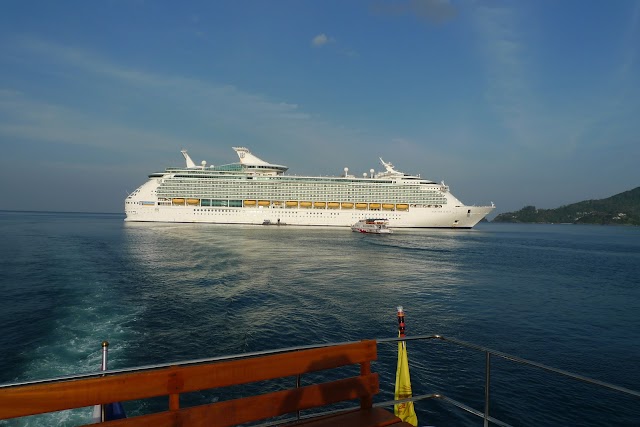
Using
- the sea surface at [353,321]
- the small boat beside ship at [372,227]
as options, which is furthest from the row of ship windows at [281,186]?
the sea surface at [353,321]

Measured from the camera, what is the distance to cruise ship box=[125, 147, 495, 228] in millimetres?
88625

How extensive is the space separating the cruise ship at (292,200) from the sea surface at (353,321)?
60.0 metres

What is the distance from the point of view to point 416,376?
31.8ft

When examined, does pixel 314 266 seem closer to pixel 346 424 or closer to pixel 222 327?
pixel 222 327

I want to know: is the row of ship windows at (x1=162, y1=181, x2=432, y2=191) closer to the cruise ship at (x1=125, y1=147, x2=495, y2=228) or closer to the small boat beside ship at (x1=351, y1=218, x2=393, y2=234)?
the cruise ship at (x1=125, y1=147, x2=495, y2=228)

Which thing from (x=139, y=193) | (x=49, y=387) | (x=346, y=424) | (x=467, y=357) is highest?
(x=139, y=193)

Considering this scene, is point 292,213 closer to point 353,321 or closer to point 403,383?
point 353,321

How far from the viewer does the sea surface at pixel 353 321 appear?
358 inches

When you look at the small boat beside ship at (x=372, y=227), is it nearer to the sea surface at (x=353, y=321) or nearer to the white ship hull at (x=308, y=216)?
the white ship hull at (x=308, y=216)

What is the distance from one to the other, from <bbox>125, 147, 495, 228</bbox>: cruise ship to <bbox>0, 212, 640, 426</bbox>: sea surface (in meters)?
60.0

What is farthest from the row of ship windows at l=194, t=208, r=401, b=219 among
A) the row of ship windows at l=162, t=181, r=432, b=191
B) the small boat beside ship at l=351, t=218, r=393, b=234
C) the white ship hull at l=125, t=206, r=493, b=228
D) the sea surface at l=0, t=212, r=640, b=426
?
the sea surface at l=0, t=212, r=640, b=426

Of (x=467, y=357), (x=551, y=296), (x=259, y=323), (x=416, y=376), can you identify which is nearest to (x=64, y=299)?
(x=259, y=323)

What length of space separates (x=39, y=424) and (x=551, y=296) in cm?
2163

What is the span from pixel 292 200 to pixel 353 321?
77943 mm
